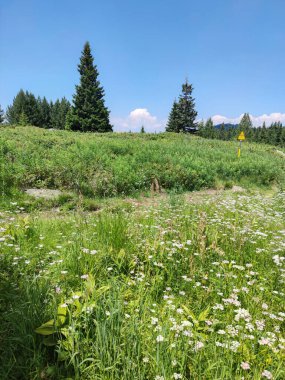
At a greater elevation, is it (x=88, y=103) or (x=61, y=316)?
(x=88, y=103)

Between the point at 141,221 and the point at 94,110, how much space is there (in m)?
46.9

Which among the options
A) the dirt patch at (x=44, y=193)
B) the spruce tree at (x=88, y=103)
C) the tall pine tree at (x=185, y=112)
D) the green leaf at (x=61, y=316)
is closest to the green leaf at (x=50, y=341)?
the green leaf at (x=61, y=316)

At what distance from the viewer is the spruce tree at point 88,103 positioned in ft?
160

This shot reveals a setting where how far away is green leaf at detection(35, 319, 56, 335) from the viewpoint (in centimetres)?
220

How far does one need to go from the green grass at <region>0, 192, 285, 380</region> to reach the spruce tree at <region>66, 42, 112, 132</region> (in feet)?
153

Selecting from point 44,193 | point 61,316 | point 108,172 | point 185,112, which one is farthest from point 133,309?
point 185,112

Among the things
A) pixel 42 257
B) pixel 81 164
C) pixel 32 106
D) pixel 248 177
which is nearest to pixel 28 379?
pixel 42 257

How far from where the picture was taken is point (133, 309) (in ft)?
8.86

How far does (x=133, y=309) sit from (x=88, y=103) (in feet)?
164

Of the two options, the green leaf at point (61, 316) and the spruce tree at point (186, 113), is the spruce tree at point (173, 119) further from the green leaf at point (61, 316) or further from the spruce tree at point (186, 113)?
the green leaf at point (61, 316)

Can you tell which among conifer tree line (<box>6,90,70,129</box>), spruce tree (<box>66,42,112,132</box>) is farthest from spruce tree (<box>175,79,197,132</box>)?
conifer tree line (<box>6,90,70,129</box>)

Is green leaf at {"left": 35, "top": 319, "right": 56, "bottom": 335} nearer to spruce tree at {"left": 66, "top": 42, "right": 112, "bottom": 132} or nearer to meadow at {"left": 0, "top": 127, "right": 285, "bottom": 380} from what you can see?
meadow at {"left": 0, "top": 127, "right": 285, "bottom": 380}

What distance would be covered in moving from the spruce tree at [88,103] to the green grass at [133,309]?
153 feet

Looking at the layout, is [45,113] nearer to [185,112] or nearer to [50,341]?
[185,112]
